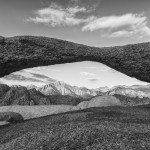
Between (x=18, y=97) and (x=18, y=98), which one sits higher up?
(x=18, y=97)

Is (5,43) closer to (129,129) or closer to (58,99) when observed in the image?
(129,129)

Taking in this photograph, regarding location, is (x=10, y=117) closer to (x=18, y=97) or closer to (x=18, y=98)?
(x=18, y=98)

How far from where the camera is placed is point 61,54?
12.6 meters

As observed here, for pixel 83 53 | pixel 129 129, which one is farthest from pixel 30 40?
pixel 129 129

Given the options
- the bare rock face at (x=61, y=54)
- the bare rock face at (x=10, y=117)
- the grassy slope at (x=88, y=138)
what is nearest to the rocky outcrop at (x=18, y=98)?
the bare rock face at (x=10, y=117)

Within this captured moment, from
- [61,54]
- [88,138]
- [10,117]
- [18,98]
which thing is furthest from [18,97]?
[88,138]

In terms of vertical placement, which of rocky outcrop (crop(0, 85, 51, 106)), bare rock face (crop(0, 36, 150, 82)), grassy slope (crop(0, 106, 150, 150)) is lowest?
grassy slope (crop(0, 106, 150, 150))

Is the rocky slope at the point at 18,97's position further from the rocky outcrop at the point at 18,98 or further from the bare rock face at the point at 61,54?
the bare rock face at the point at 61,54

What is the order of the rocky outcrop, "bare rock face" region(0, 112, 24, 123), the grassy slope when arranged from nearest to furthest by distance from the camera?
1. the grassy slope
2. "bare rock face" region(0, 112, 24, 123)
3. the rocky outcrop

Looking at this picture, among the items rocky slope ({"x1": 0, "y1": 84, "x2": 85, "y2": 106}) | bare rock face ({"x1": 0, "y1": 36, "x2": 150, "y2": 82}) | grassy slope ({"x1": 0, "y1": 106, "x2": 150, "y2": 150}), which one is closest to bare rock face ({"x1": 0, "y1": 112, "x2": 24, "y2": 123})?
bare rock face ({"x1": 0, "y1": 36, "x2": 150, "y2": 82})

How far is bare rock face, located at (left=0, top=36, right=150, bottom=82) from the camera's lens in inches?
480

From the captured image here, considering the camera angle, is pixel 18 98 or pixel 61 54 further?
pixel 18 98

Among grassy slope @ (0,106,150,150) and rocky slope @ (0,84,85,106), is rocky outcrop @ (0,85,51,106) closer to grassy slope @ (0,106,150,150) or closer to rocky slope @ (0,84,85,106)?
rocky slope @ (0,84,85,106)

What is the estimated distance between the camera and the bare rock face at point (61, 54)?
40.0 feet
